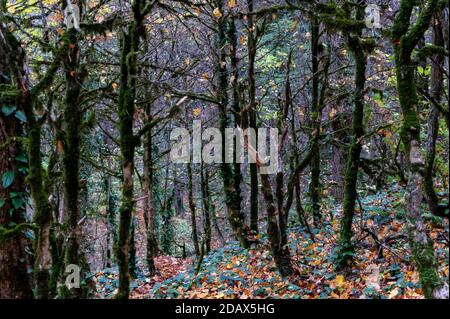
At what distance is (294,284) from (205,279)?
6.45 ft

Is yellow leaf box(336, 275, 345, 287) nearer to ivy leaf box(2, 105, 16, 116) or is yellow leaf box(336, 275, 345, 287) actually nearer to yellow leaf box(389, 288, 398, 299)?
yellow leaf box(389, 288, 398, 299)

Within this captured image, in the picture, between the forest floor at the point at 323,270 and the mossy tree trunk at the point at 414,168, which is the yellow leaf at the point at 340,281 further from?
the mossy tree trunk at the point at 414,168

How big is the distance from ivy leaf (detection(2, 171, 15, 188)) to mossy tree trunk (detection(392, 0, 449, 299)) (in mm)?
4819

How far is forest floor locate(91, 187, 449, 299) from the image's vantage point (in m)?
6.07

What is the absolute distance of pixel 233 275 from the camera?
26.6 feet

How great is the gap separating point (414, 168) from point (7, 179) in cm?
492

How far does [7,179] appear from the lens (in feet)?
17.7

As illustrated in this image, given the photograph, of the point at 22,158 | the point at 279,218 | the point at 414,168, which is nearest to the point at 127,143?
the point at 22,158

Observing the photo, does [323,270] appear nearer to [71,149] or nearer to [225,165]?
[71,149]

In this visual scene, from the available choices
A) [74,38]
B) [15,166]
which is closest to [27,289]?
[15,166]

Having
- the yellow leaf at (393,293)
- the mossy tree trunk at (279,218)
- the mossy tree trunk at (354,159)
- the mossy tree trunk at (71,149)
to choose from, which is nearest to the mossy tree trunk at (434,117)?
the mossy tree trunk at (354,159)
